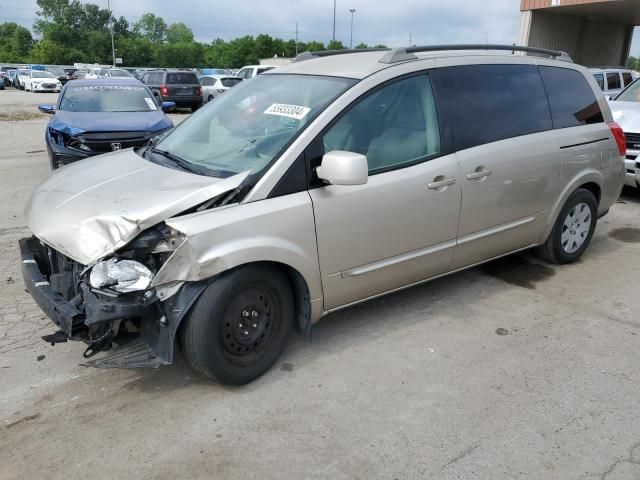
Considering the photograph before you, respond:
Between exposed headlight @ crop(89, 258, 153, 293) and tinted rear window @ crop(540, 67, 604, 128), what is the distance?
139 inches

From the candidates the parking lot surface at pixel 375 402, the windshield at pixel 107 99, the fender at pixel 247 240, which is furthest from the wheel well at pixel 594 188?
the windshield at pixel 107 99

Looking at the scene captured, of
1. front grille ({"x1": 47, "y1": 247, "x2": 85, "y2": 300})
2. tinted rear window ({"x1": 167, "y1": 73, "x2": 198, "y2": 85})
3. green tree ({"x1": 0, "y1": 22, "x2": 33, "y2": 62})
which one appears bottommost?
front grille ({"x1": 47, "y1": 247, "x2": 85, "y2": 300})

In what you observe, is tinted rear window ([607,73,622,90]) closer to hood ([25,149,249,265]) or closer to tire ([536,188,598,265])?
tire ([536,188,598,265])

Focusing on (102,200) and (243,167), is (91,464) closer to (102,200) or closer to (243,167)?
(102,200)

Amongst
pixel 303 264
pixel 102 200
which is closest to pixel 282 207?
pixel 303 264

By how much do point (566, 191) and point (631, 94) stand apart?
502 cm

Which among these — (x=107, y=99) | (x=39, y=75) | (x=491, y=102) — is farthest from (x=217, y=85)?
(x=491, y=102)

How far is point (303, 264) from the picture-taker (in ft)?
10.7

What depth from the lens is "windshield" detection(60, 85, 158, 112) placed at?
345 inches

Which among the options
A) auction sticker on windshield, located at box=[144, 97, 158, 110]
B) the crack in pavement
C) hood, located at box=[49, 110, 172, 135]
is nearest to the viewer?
the crack in pavement

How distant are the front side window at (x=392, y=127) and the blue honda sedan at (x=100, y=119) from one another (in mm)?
3576

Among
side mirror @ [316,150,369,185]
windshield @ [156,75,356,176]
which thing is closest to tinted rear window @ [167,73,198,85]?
windshield @ [156,75,356,176]

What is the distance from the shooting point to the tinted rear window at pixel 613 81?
14.3m

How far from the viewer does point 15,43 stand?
93438 mm
